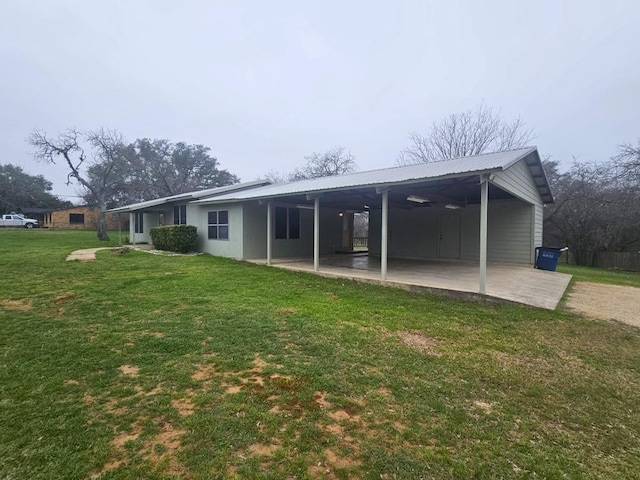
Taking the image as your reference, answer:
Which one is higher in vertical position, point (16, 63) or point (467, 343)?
point (16, 63)

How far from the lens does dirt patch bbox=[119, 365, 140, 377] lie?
9.76 feet

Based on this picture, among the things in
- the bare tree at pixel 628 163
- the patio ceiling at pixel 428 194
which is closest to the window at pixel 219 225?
the patio ceiling at pixel 428 194

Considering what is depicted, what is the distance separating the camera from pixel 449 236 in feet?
41.0

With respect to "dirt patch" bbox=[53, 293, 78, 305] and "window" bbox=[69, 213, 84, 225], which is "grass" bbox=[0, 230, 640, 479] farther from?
"window" bbox=[69, 213, 84, 225]

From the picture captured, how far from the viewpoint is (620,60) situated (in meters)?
16.0

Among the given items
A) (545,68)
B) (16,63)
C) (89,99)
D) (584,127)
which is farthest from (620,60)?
(89,99)

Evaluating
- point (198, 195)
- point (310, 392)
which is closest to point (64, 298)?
point (310, 392)

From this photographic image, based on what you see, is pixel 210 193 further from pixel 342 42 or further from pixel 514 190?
pixel 514 190

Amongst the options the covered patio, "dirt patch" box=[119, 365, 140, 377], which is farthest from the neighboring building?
"dirt patch" box=[119, 365, 140, 377]

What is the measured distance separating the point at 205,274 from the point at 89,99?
80.0 feet

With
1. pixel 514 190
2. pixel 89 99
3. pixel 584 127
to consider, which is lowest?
pixel 514 190

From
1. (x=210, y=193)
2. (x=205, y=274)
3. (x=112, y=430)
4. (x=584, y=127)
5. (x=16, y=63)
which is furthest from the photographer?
(x=584, y=127)

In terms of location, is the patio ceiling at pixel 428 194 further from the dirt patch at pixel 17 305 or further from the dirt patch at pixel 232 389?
the dirt patch at pixel 17 305

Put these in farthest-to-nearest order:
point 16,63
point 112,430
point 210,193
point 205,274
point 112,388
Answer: point 16,63, point 210,193, point 205,274, point 112,388, point 112,430
